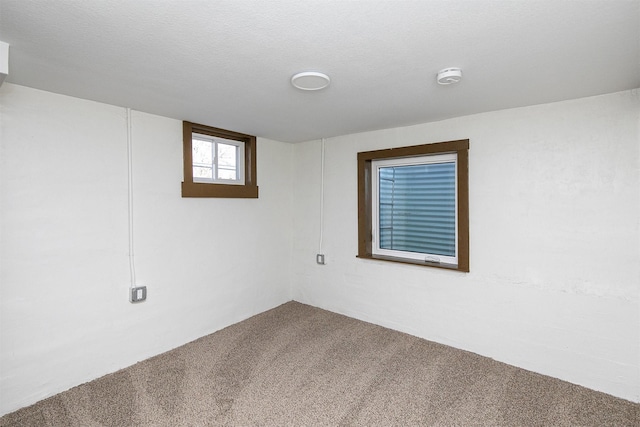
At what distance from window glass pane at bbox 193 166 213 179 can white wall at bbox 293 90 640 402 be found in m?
1.80

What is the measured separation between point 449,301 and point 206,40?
2.69 metres

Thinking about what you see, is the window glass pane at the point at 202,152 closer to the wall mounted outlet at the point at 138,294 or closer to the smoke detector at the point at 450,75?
the wall mounted outlet at the point at 138,294

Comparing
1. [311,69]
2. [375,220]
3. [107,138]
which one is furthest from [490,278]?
[107,138]

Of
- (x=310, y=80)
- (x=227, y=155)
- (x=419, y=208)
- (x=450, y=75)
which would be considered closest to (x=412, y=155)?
(x=419, y=208)

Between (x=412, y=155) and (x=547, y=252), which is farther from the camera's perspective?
(x=412, y=155)

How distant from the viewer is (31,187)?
6.71 ft

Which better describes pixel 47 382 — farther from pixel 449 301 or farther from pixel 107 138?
pixel 449 301

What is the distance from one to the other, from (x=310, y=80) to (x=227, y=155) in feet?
5.83

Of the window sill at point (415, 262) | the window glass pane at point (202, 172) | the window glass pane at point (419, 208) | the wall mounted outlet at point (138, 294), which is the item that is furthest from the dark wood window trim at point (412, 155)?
the wall mounted outlet at point (138, 294)

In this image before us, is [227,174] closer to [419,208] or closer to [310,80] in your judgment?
[310,80]

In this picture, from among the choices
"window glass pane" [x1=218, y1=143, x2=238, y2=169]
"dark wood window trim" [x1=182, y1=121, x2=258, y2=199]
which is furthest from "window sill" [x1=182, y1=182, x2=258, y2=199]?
"window glass pane" [x1=218, y1=143, x2=238, y2=169]

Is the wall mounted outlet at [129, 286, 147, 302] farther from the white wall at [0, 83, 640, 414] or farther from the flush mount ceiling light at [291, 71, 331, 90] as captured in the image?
the flush mount ceiling light at [291, 71, 331, 90]

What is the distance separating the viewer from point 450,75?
1.78 meters

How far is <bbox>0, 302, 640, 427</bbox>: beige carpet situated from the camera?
6.23ft
